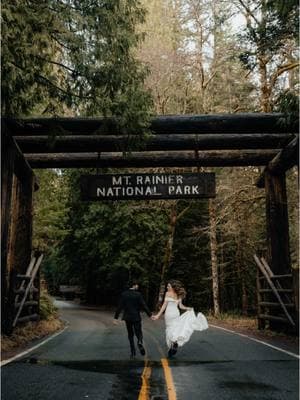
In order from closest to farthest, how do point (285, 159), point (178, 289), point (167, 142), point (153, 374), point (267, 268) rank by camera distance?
1. point (153, 374)
2. point (178, 289)
3. point (167, 142)
4. point (285, 159)
5. point (267, 268)

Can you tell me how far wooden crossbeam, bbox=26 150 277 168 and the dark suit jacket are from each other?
4.78 metres

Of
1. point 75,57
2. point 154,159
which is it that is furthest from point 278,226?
point 75,57

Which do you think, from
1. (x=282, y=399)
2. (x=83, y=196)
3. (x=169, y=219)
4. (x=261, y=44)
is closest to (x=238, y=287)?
(x=169, y=219)

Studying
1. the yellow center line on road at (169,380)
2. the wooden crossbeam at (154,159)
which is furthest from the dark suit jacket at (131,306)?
the wooden crossbeam at (154,159)

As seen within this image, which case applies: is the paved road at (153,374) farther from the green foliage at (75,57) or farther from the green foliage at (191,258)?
the green foliage at (191,258)

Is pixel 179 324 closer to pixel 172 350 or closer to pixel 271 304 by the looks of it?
pixel 172 350

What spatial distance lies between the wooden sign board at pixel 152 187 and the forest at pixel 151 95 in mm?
2082

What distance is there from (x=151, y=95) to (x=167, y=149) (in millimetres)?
4100

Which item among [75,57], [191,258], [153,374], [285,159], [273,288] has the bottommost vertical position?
[153,374]

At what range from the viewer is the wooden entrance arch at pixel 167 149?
12961 millimetres

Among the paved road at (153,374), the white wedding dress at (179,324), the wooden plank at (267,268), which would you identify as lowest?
the paved road at (153,374)

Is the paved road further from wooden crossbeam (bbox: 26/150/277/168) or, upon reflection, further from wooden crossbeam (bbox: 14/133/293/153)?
wooden crossbeam (bbox: 26/150/277/168)

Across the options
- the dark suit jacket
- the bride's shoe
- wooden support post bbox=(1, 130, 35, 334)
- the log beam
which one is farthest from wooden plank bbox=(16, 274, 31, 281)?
the log beam

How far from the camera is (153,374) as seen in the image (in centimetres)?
848
